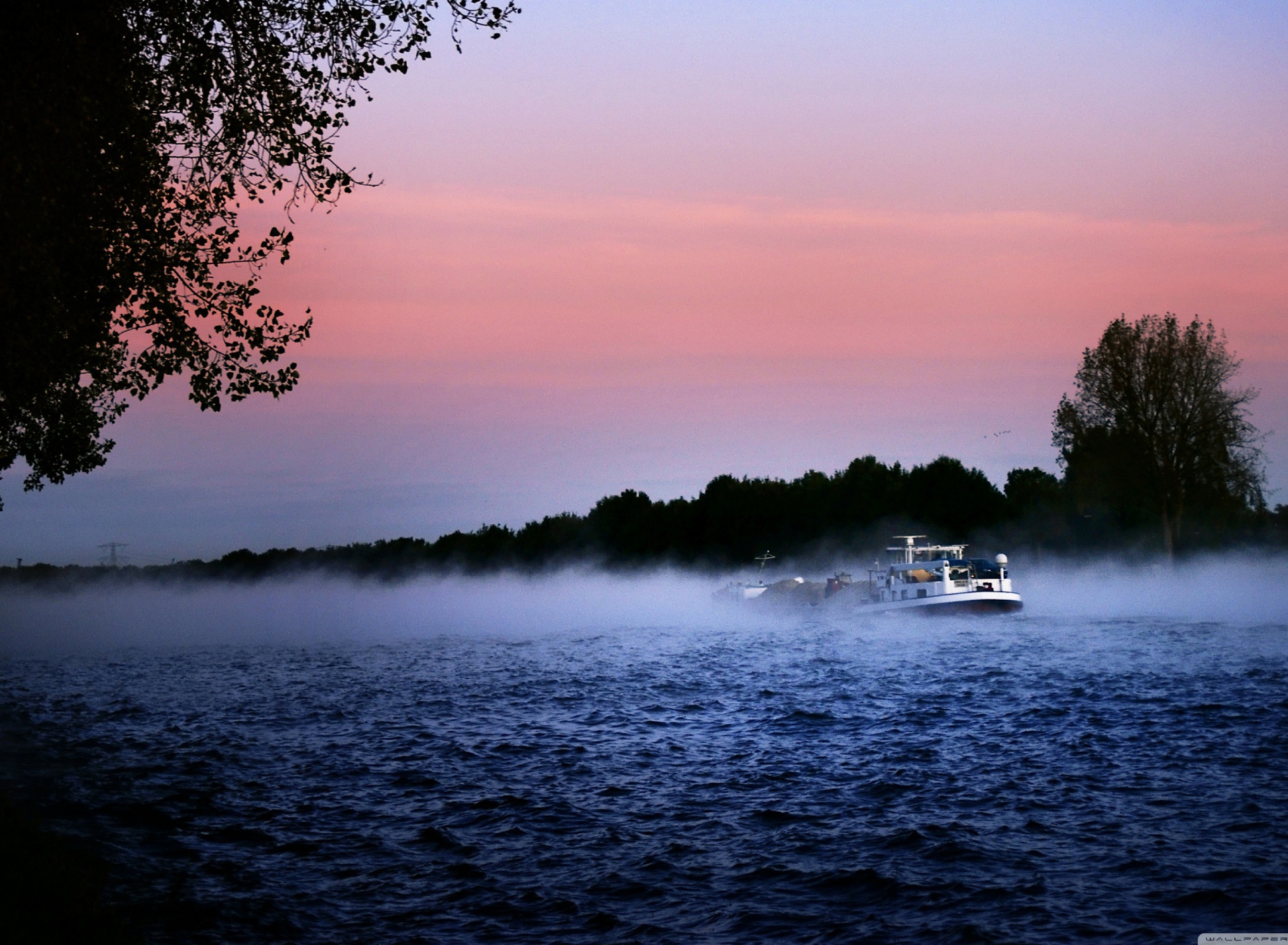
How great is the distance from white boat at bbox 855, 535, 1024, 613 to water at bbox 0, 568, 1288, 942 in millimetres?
24141

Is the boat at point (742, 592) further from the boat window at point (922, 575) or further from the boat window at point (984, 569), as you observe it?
the boat window at point (922, 575)

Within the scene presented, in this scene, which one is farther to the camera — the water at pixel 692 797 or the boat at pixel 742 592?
the boat at pixel 742 592

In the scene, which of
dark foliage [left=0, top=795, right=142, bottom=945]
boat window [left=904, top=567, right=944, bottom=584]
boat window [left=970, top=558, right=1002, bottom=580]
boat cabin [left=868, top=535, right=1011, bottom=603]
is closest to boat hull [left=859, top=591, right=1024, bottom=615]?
boat cabin [left=868, top=535, right=1011, bottom=603]

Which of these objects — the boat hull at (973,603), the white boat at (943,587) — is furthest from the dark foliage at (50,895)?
the boat hull at (973,603)

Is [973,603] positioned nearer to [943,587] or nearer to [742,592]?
[943,587]

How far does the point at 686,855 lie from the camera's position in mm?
17234

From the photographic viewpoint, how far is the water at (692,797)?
14484 millimetres

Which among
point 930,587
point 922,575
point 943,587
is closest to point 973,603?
point 943,587

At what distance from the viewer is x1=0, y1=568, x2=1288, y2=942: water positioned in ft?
47.5

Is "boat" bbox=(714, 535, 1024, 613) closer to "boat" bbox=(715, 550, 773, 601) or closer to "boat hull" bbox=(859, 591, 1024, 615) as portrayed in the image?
"boat hull" bbox=(859, 591, 1024, 615)

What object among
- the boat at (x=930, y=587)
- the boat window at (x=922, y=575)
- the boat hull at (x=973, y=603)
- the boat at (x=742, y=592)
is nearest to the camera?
the boat hull at (x=973, y=603)

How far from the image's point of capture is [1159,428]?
88.2 meters

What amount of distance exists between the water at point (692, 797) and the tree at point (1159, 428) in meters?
40.9

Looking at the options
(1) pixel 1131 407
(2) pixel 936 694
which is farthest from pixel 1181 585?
(2) pixel 936 694
